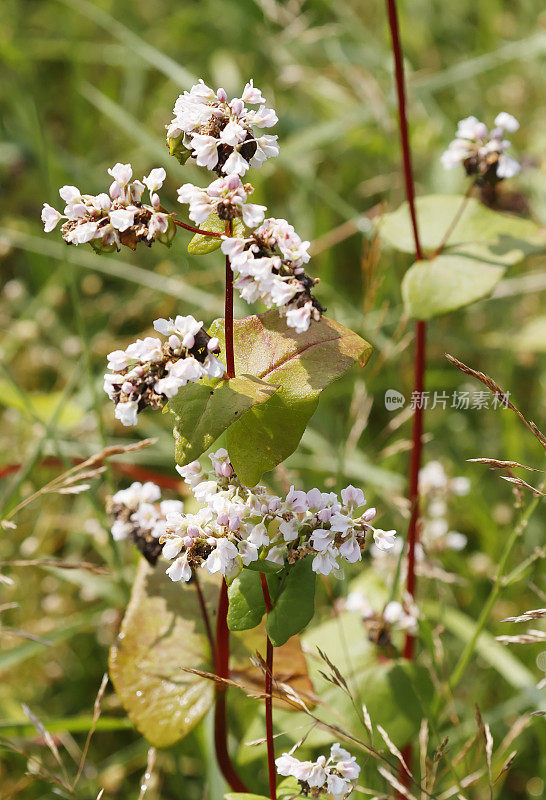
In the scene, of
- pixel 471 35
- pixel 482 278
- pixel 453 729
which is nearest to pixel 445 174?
pixel 471 35

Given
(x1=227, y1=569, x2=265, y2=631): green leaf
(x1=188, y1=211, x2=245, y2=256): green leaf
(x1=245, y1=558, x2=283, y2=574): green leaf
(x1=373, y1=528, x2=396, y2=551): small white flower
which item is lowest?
(x1=227, y1=569, x2=265, y2=631): green leaf

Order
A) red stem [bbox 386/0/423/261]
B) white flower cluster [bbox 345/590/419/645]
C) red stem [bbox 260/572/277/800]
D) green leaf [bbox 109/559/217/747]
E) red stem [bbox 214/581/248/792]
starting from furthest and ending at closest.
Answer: white flower cluster [bbox 345/590/419/645], red stem [bbox 386/0/423/261], green leaf [bbox 109/559/217/747], red stem [bbox 214/581/248/792], red stem [bbox 260/572/277/800]

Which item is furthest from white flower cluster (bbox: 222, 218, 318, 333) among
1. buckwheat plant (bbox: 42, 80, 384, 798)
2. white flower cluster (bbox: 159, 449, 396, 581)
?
white flower cluster (bbox: 159, 449, 396, 581)

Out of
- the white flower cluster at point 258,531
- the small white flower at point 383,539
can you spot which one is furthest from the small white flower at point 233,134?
the small white flower at point 383,539

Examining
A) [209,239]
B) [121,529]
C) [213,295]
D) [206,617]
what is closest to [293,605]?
[206,617]

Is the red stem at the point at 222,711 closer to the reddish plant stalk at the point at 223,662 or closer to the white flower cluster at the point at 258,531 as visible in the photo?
the reddish plant stalk at the point at 223,662

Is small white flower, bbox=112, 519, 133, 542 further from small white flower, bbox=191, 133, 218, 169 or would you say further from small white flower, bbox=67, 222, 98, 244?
small white flower, bbox=191, 133, 218, 169
